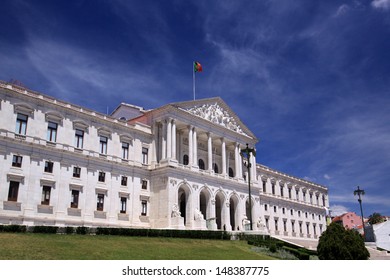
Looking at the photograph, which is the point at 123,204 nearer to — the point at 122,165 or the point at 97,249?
the point at 122,165

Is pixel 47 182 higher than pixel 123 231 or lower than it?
higher

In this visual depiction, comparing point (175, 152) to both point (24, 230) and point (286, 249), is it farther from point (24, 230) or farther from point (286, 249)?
point (24, 230)

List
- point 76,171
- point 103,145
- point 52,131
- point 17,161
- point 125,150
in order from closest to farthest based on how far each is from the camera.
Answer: point 17,161, point 52,131, point 76,171, point 103,145, point 125,150

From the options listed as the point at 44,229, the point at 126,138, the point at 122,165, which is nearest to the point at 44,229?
the point at 44,229

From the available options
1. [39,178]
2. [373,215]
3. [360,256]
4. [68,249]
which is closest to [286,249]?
[360,256]

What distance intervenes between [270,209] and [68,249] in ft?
190

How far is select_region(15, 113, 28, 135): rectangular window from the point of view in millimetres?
40562

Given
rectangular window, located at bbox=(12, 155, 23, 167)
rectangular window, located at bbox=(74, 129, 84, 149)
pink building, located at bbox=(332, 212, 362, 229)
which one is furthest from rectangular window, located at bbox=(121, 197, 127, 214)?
pink building, located at bbox=(332, 212, 362, 229)

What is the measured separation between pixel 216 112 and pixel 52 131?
2672cm

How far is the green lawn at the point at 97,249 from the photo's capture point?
21906mm

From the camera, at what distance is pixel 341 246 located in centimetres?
2781

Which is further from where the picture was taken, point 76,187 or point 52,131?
point 76,187

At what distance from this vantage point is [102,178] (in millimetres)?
47312

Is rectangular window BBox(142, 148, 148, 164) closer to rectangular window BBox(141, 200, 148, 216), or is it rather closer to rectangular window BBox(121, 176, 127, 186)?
rectangular window BBox(121, 176, 127, 186)
